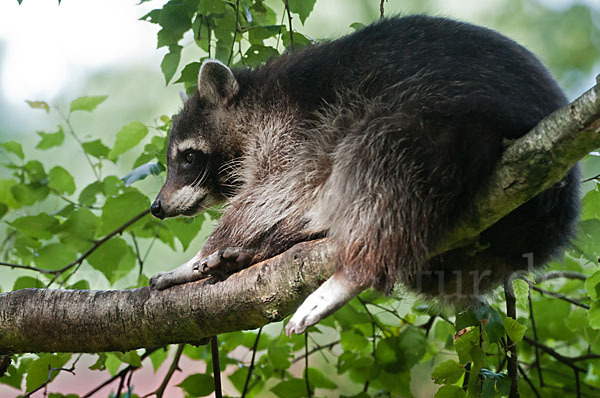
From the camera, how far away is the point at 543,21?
296 inches

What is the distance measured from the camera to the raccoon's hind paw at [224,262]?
2.42m

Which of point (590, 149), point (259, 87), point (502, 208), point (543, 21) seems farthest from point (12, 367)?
point (543, 21)

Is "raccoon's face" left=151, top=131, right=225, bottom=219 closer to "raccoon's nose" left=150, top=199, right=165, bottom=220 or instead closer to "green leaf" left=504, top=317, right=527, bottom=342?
"raccoon's nose" left=150, top=199, right=165, bottom=220

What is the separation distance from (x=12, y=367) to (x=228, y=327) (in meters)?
1.30

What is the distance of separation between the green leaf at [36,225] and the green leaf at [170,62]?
96 centimetres

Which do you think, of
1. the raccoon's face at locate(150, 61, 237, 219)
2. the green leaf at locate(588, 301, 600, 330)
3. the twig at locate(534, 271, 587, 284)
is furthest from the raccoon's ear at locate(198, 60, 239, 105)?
the green leaf at locate(588, 301, 600, 330)

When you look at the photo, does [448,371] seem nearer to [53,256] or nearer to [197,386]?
[197,386]

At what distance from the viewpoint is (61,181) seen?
3500mm

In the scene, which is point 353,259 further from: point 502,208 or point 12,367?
point 12,367

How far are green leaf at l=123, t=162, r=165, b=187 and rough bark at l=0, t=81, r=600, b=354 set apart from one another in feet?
2.10

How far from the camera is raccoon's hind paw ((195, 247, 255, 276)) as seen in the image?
2.42m

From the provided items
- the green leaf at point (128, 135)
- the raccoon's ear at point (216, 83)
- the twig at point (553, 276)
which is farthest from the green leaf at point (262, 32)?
the twig at point (553, 276)

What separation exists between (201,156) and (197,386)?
112 centimetres

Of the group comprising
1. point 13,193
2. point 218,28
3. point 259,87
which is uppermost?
point 218,28
